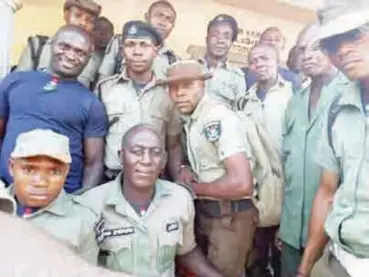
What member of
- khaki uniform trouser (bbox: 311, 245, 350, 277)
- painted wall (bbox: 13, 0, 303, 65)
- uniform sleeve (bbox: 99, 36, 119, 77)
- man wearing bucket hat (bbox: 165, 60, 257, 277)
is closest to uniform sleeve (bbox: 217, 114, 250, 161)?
man wearing bucket hat (bbox: 165, 60, 257, 277)

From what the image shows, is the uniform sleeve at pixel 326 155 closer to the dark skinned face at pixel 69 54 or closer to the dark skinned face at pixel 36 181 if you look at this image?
the dark skinned face at pixel 36 181

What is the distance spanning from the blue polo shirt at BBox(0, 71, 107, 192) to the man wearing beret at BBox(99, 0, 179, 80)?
0.46 m

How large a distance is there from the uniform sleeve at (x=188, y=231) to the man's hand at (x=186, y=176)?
156mm

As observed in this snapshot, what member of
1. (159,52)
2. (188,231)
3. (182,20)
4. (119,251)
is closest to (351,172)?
(188,231)

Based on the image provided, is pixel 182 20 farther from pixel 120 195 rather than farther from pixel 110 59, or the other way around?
pixel 120 195

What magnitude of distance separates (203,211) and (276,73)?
95cm

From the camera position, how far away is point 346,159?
2541 mm

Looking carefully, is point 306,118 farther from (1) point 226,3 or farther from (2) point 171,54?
(1) point 226,3

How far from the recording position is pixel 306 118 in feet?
11.3

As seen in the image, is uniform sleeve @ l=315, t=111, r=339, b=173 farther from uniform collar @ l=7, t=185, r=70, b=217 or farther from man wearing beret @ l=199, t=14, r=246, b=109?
man wearing beret @ l=199, t=14, r=246, b=109

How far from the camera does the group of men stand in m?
2.60

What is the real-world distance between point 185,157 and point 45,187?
2.62 ft

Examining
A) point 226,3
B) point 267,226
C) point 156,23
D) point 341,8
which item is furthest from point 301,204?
point 226,3

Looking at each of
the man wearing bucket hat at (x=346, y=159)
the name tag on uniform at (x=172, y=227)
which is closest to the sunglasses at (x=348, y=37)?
the man wearing bucket hat at (x=346, y=159)
